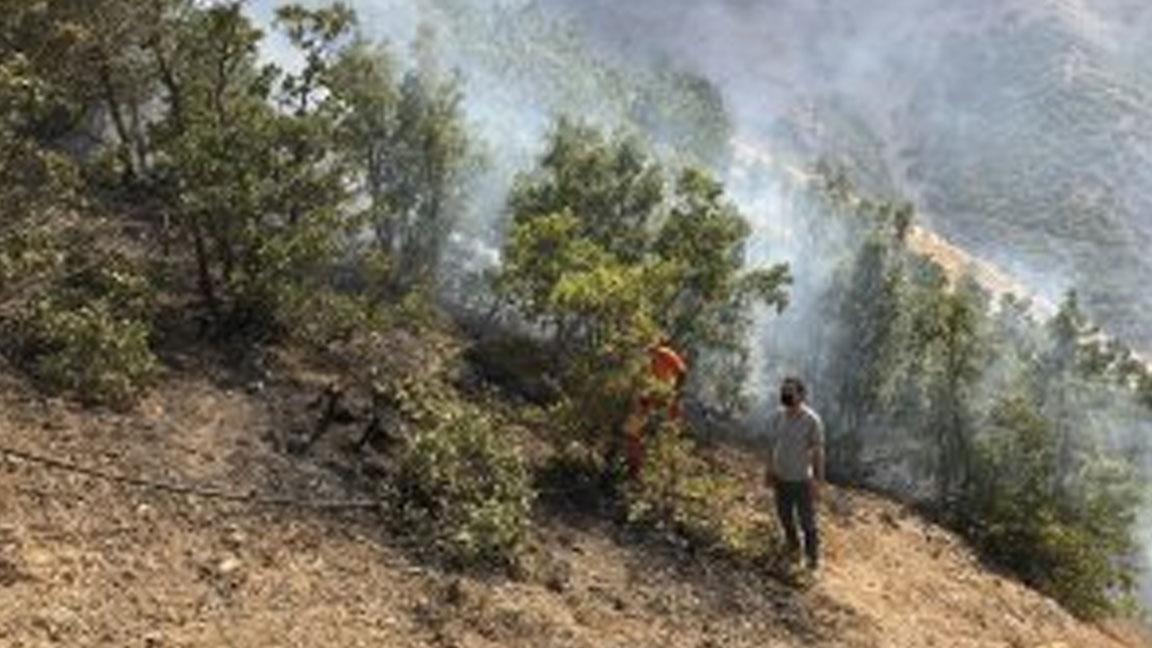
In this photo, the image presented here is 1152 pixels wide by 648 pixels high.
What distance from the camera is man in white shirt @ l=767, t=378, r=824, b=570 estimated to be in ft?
35.5

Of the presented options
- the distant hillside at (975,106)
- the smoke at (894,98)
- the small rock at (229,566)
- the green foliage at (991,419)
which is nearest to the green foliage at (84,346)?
the small rock at (229,566)

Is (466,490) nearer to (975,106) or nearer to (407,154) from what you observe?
(407,154)

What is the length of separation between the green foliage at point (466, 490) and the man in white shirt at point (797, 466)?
1.80 metres

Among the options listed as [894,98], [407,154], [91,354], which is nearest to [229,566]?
[91,354]

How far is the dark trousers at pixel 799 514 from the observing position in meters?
10.8

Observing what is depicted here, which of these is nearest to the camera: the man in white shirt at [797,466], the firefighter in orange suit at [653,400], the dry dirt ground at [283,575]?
the dry dirt ground at [283,575]

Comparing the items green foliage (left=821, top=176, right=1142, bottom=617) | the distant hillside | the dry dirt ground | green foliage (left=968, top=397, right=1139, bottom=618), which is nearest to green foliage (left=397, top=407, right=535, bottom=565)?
the dry dirt ground

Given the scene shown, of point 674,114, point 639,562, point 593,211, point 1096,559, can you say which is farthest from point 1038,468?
point 674,114

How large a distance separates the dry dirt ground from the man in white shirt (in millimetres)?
382

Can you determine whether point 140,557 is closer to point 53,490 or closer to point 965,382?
point 53,490

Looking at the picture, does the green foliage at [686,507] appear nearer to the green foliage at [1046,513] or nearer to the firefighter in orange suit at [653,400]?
the firefighter in orange suit at [653,400]

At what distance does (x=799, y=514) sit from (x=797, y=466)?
365 mm

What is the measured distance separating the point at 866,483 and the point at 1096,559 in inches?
89.7

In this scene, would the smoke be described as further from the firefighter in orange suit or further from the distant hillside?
the firefighter in orange suit
